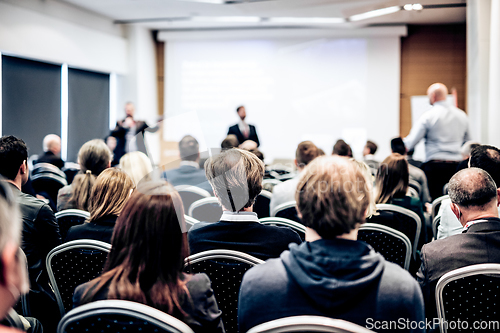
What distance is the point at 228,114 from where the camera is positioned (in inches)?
365

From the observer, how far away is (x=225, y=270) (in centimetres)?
150

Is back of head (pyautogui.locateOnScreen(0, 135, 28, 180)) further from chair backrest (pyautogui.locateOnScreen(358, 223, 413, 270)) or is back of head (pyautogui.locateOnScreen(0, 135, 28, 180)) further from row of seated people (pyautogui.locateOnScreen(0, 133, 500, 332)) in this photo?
chair backrest (pyautogui.locateOnScreen(358, 223, 413, 270))

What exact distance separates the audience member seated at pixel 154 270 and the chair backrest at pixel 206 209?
54.9 inches

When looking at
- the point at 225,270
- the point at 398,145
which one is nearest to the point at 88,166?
the point at 225,270

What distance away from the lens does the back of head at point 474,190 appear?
1.77 metres

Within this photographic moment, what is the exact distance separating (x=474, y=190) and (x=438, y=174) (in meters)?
3.07

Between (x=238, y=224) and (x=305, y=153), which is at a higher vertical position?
(x=305, y=153)

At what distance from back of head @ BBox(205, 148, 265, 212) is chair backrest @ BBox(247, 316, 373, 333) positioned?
92 centimetres

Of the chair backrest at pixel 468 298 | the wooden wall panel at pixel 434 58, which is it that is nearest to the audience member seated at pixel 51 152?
the chair backrest at pixel 468 298

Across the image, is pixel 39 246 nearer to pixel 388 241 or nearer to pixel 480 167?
pixel 388 241

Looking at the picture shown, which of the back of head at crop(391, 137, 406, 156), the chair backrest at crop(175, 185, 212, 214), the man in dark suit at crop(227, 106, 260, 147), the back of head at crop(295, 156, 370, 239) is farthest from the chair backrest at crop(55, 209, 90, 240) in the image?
the man in dark suit at crop(227, 106, 260, 147)

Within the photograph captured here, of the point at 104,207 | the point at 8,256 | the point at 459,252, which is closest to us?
the point at 8,256

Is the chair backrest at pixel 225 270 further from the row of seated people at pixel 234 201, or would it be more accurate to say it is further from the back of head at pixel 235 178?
the back of head at pixel 235 178

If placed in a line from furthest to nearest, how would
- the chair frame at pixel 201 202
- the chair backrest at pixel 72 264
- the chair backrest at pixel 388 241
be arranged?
the chair frame at pixel 201 202 → the chair backrest at pixel 388 241 → the chair backrest at pixel 72 264
